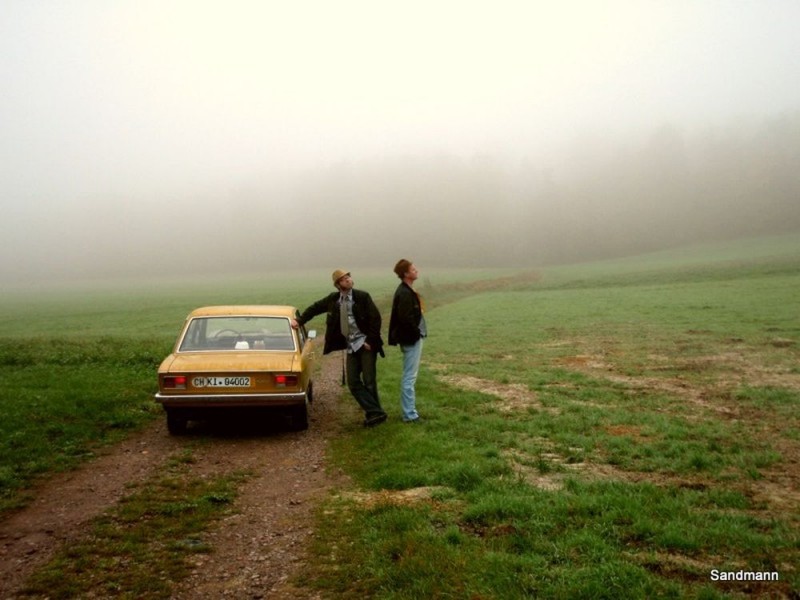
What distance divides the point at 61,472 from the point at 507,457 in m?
5.83

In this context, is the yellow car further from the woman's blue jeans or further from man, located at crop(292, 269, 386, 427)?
the woman's blue jeans

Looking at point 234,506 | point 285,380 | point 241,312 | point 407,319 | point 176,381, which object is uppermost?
point 241,312

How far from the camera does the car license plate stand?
902 centimetres

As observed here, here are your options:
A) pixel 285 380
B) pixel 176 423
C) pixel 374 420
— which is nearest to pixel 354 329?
pixel 285 380

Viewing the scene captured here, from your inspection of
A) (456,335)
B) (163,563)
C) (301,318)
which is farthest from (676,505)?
(456,335)

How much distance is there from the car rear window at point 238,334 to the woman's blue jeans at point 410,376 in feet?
6.66

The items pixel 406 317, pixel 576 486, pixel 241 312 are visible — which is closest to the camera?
pixel 576 486

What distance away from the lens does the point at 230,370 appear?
902 centimetres

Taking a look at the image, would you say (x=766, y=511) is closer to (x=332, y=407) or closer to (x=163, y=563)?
(x=163, y=563)

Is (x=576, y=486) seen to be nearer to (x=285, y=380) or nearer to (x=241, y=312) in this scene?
(x=285, y=380)

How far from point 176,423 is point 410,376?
12.5 ft

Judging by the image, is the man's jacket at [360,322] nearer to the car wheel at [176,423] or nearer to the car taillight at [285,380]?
the car taillight at [285,380]

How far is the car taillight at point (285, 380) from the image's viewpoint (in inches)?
360

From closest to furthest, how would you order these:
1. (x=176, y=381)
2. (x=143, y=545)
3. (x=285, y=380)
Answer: (x=143, y=545) < (x=176, y=381) < (x=285, y=380)
